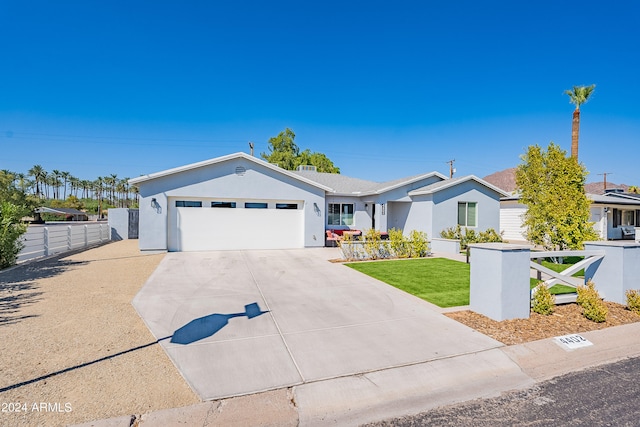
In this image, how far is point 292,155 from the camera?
45625 mm

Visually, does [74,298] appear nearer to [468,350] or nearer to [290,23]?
[468,350]

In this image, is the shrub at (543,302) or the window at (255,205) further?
the window at (255,205)

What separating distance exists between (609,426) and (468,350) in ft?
5.33

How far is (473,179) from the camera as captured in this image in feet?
58.1

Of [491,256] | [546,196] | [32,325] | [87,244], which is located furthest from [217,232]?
[546,196]

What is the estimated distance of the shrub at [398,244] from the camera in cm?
1335

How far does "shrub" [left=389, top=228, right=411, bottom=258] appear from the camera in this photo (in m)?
13.4

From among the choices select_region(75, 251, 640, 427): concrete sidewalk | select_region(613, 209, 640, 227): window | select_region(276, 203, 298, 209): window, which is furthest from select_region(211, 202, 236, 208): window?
select_region(613, 209, 640, 227): window

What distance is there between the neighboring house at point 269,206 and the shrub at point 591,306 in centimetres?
1079

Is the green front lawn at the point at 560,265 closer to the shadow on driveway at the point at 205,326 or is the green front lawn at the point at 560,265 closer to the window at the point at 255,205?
the shadow on driveway at the point at 205,326

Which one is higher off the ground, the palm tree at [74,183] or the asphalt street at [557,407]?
the palm tree at [74,183]

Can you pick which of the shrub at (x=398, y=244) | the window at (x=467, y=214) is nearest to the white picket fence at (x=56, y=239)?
the shrub at (x=398, y=244)

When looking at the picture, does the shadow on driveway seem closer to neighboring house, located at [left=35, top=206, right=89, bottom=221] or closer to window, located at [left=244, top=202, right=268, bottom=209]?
window, located at [left=244, top=202, right=268, bottom=209]

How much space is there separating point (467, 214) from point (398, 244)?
672 cm
